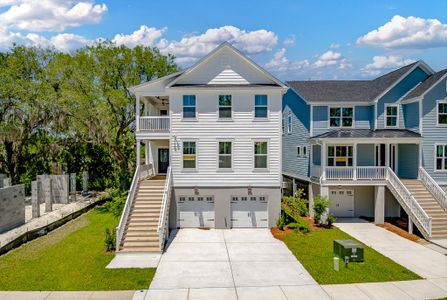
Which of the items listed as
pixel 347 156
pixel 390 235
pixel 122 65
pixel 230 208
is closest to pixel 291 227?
pixel 230 208

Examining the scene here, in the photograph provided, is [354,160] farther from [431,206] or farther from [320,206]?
[431,206]

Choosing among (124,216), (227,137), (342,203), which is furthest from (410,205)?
(124,216)

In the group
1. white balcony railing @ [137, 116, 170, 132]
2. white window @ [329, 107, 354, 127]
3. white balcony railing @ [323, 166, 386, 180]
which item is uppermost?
white window @ [329, 107, 354, 127]

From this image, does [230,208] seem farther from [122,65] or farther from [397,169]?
[122,65]

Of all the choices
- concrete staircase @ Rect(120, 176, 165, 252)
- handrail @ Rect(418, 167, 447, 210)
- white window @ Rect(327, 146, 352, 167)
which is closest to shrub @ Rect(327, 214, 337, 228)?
white window @ Rect(327, 146, 352, 167)

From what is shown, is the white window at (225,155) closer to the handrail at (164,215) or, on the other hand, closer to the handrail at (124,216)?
the handrail at (164,215)

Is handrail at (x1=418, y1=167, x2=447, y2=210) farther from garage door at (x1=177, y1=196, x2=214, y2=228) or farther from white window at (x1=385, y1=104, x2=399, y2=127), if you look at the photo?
garage door at (x1=177, y1=196, x2=214, y2=228)
